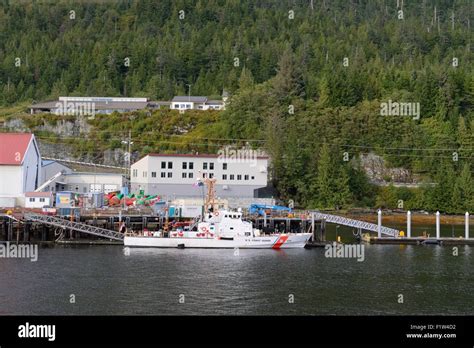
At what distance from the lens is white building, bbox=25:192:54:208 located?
6272 cm

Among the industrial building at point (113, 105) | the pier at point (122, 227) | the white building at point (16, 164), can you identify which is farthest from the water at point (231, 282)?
the industrial building at point (113, 105)

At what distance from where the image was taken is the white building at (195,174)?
71.9 metres

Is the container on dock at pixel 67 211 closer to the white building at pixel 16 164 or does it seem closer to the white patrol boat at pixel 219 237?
the white patrol boat at pixel 219 237

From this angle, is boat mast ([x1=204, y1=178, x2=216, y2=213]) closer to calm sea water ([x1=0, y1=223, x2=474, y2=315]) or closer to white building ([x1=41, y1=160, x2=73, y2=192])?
calm sea water ([x1=0, y1=223, x2=474, y2=315])

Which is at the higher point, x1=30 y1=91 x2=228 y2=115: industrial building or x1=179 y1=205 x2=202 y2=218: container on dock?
x1=30 y1=91 x2=228 y2=115: industrial building

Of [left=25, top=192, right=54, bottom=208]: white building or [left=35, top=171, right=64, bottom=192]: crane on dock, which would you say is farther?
[left=35, top=171, right=64, bottom=192]: crane on dock

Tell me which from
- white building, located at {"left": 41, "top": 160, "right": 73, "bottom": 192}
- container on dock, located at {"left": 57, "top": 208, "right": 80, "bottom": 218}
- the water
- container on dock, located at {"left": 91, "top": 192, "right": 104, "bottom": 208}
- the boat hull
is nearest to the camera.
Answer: the water

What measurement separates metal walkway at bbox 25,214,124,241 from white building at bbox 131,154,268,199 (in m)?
14.4

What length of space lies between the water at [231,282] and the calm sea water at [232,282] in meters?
0.05

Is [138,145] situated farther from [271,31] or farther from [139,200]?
[271,31]

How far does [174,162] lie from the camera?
71938 mm

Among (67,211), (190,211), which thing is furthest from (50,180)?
(190,211)

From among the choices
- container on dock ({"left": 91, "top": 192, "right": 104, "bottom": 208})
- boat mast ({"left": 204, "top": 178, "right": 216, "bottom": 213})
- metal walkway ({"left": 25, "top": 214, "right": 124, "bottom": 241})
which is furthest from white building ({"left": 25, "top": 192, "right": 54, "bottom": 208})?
boat mast ({"left": 204, "top": 178, "right": 216, "bottom": 213})
